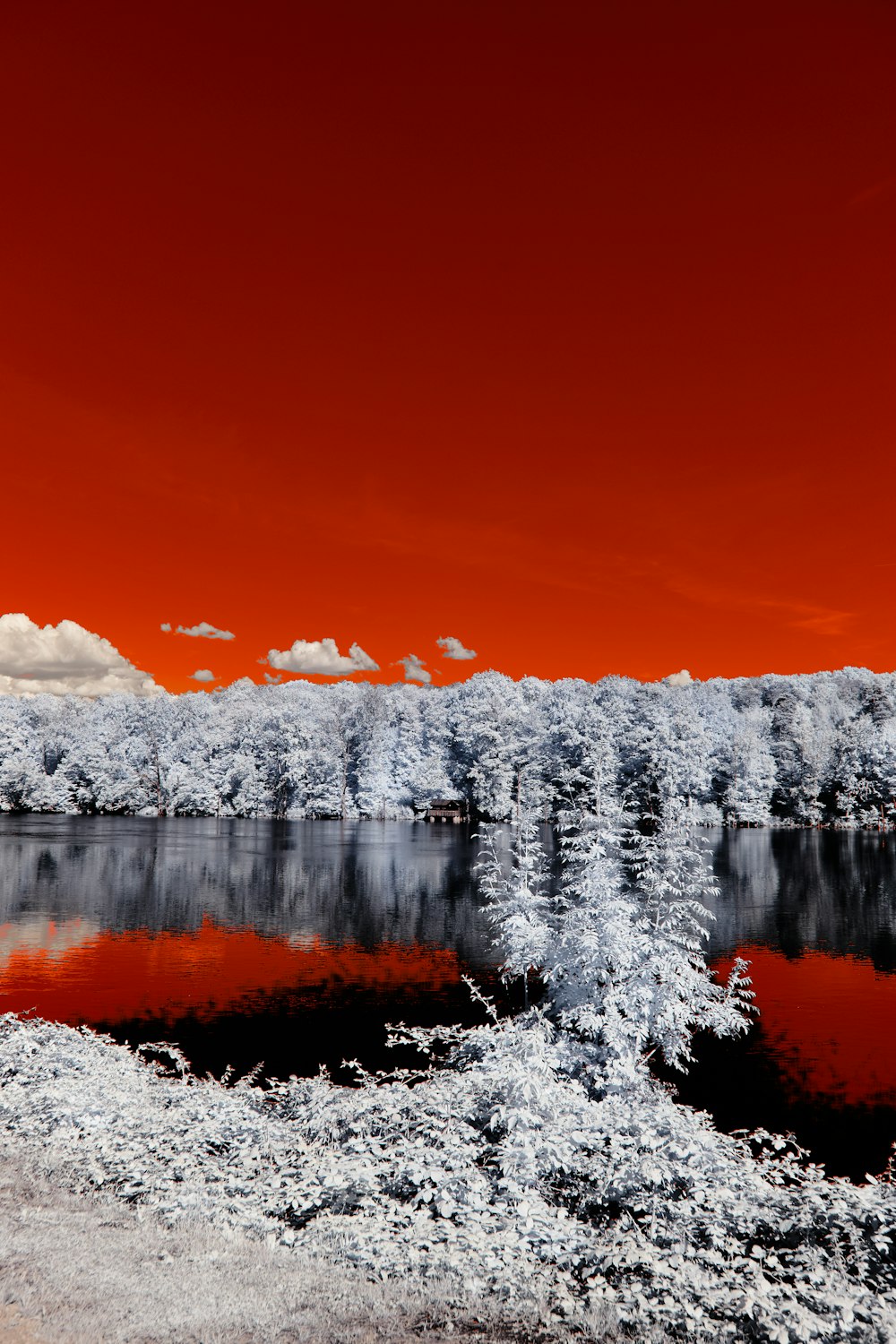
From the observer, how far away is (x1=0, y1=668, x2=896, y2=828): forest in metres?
111

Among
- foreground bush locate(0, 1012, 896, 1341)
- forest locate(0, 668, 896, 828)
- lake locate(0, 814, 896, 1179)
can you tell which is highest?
forest locate(0, 668, 896, 828)

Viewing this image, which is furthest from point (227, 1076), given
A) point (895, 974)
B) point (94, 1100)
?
point (895, 974)

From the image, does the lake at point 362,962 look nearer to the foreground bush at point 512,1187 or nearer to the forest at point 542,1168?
the forest at point 542,1168

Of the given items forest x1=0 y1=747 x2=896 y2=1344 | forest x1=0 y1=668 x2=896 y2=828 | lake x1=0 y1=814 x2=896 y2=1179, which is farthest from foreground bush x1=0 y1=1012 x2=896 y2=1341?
forest x1=0 y1=668 x2=896 y2=828

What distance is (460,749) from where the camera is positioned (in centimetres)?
12825

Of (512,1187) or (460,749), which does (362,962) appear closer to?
(512,1187)

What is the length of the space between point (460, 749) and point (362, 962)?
94.1 metres

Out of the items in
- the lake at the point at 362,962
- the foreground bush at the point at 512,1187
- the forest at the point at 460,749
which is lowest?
the lake at the point at 362,962

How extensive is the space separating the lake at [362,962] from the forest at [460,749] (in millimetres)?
43550

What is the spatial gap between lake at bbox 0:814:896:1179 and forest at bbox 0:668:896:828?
143 feet

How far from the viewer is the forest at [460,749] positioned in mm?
111125

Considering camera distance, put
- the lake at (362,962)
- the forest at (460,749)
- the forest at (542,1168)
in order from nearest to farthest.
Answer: the forest at (542,1168), the lake at (362,962), the forest at (460,749)

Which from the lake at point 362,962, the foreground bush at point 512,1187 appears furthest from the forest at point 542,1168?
the lake at point 362,962

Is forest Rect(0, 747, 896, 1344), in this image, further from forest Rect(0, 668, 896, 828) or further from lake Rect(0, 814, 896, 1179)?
forest Rect(0, 668, 896, 828)
